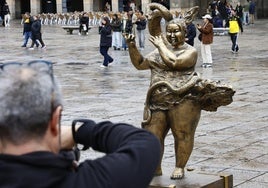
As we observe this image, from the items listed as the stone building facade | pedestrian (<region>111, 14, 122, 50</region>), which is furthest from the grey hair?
the stone building facade

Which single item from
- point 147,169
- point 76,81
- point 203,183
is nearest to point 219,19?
point 76,81

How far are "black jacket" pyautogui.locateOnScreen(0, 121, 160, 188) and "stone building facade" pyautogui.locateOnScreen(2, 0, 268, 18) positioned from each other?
5224 centimetres

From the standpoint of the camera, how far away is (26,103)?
283cm

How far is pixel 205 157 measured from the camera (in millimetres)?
9984

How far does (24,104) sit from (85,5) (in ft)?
198

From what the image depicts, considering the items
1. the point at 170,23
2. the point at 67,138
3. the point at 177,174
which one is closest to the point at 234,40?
the point at 170,23

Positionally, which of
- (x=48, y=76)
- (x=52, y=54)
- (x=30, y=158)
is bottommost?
(x=52, y=54)

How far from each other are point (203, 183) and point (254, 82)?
44.2 ft

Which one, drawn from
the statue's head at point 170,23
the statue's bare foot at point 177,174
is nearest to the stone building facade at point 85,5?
the statue's head at point 170,23

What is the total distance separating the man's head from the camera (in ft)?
9.21

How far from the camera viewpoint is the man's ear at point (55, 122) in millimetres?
2893

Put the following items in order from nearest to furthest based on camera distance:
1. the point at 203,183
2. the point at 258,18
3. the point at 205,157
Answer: the point at 203,183 < the point at 205,157 < the point at 258,18

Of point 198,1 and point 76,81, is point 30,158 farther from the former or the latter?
point 198,1

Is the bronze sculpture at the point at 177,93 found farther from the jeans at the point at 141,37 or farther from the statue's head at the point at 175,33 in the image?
the jeans at the point at 141,37
